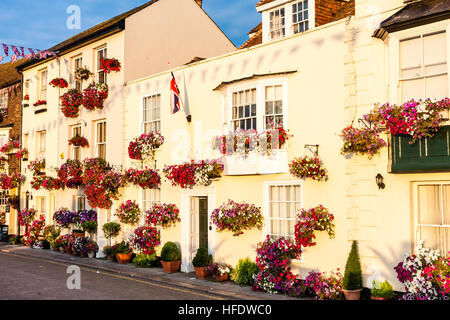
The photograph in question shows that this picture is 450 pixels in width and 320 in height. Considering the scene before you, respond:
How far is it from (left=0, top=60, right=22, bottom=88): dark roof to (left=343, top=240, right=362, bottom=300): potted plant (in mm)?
21389

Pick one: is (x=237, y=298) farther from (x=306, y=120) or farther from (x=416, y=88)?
(x=416, y=88)

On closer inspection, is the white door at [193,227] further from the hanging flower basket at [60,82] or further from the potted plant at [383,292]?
the hanging flower basket at [60,82]

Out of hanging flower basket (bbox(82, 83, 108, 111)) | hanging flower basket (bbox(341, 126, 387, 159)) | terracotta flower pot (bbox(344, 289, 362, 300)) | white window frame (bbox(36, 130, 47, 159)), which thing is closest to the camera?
hanging flower basket (bbox(341, 126, 387, 159))

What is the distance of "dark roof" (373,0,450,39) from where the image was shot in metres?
9.30

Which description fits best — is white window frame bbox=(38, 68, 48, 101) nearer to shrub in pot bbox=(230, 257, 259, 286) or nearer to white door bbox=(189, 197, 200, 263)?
white door bbox=(189, 197, 200, 263)

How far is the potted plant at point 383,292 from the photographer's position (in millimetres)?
9703

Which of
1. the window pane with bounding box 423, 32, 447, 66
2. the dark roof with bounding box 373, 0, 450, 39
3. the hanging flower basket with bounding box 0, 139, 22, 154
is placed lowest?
the hanging flower basket with bounding box 0, 139, 22, 154

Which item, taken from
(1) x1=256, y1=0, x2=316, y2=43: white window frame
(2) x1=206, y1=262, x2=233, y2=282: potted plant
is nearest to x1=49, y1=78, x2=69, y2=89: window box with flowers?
(1) x1=256, y1=0, x2=316, y2=43: white window frame

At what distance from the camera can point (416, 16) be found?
952 centimetres

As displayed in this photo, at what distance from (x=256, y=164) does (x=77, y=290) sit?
5521 mm

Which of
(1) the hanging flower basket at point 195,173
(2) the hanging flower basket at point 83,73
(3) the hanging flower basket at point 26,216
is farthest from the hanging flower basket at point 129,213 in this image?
(3) the hanging flower basket at point 26,216

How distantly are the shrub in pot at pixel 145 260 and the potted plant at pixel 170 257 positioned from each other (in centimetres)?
83

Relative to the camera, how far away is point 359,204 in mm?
10625

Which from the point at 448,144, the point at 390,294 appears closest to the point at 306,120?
the point at 448,144
